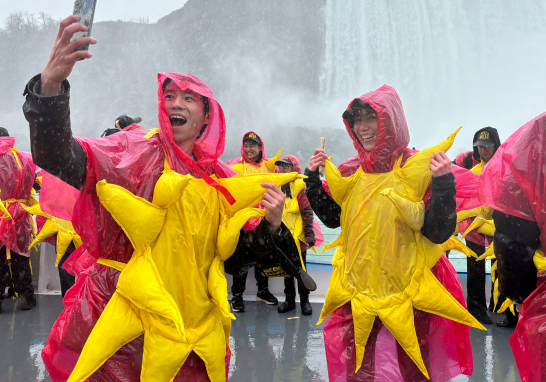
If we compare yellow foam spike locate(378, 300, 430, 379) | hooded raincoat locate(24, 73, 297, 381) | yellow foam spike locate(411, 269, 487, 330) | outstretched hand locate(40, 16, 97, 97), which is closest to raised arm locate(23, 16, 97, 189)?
outstretched hand locate(40, 16, 97, 97)

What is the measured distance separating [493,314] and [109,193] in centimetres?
466

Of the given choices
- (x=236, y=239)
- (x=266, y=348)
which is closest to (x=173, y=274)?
(x=236, y=239)

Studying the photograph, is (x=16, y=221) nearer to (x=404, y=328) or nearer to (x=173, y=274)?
(x=173, y=274)

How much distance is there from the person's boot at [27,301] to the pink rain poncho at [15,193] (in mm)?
480

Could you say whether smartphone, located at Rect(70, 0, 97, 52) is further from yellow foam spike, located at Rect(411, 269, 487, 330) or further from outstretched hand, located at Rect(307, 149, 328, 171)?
yellow foam spike, located at Rect(411, 269, 487, 330)

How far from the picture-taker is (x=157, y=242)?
139 centimetres

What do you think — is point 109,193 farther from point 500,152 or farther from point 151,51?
point 151,51

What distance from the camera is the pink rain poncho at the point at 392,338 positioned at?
202cm

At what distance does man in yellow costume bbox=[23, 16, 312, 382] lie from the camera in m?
1.28

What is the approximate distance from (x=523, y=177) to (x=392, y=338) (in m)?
1.03

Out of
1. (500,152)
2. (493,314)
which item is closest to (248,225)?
(500,152)

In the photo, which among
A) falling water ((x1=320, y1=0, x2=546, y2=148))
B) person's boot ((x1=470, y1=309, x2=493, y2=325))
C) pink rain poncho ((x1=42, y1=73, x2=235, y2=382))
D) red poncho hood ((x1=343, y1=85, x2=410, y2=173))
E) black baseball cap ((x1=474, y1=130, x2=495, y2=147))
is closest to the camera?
pink rain poncho ((x1=42, y1=73, x2=235, y2=382))

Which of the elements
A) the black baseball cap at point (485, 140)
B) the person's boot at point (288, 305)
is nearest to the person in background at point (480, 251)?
the black baseball cap at point (485, 140)

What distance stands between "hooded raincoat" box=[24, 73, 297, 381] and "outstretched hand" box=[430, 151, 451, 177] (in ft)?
2.44
